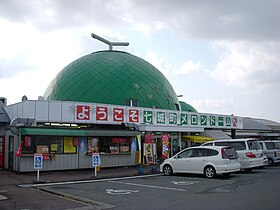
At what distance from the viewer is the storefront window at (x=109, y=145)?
21663mm

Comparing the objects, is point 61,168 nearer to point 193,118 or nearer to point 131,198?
point 131,198

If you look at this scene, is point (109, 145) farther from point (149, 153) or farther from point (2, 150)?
point (2, 150)

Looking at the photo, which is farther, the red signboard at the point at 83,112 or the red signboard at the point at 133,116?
the red signboard at the point at 133,116

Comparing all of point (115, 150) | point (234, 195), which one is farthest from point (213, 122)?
point (234, 195)

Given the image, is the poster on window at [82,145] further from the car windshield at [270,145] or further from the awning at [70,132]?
the car windshield at [270,145]

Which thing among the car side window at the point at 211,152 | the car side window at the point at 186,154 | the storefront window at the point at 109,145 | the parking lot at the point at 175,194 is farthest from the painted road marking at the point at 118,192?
the storefront window at the point at 109,145

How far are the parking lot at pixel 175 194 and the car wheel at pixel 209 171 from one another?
76 centimetres

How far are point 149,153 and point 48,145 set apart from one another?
23.9 ft

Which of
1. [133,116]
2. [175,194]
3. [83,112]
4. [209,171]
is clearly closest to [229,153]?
[209,171]

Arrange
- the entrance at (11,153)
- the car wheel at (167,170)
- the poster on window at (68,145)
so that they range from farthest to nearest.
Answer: the poster on window at (68,145)
the entrance at (11,153)
the car wheel at (167,170)

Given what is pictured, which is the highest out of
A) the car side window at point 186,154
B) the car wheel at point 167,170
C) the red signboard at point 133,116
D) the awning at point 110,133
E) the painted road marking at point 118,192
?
the red signboard at point 133,116

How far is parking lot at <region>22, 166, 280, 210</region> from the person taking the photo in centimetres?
967

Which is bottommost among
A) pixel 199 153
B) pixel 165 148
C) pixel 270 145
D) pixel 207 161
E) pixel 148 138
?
pixel 207 161

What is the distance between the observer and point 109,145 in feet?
73.8
